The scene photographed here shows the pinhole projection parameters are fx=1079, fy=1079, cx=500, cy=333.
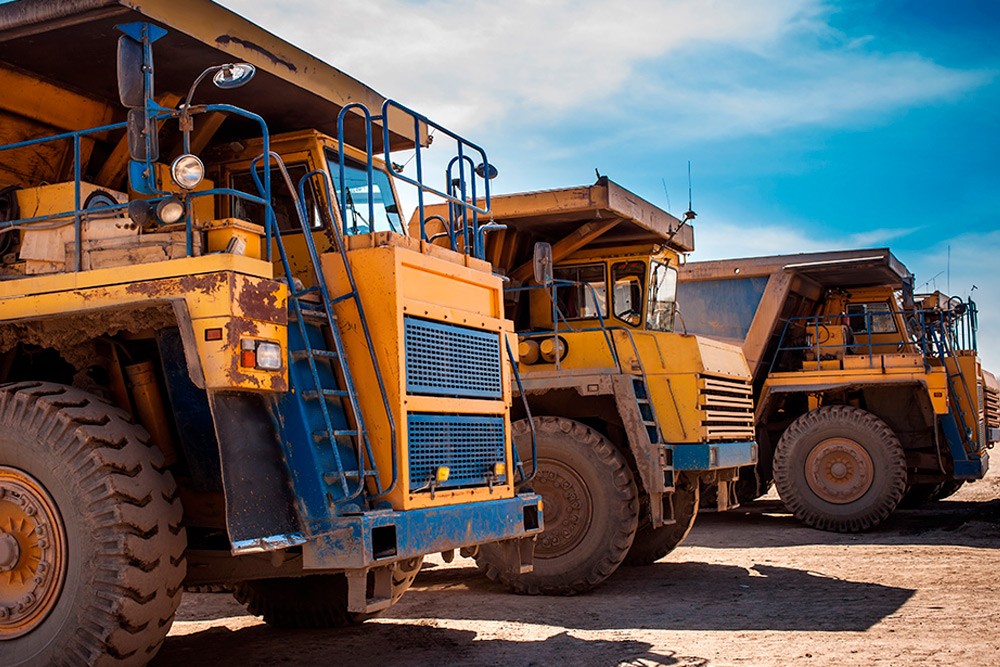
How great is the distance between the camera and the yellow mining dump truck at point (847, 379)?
1331 cm

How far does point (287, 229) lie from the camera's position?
6867 mm

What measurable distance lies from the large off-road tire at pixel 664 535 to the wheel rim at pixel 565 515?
1559mm

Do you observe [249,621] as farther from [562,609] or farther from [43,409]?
[43,409]

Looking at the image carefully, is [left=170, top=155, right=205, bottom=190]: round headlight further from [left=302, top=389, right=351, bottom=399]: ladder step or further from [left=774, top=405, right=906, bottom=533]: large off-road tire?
[left=774, top=405, right=906, bottom=533]: large off-road tire

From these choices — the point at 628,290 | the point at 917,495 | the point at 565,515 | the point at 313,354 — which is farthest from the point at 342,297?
the point at 917,495

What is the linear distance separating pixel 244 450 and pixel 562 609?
3.93m

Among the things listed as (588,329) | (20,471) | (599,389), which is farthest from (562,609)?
(20,471)

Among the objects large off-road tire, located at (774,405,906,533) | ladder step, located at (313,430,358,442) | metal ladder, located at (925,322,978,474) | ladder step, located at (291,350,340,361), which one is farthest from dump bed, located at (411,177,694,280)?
metal ladder, located at (925,322,978,474)

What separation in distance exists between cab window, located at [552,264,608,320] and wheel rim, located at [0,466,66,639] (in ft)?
19.8

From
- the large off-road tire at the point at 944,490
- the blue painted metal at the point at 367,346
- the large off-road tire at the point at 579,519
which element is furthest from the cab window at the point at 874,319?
the blue painted metal at the point at 367,346

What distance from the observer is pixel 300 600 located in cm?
708

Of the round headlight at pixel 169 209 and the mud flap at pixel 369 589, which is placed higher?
the round headlight at pixel 169 209

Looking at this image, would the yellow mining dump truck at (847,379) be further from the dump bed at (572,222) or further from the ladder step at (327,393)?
the ladder step at (327,393)

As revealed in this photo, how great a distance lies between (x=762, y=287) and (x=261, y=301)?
10684mm
